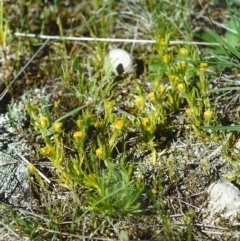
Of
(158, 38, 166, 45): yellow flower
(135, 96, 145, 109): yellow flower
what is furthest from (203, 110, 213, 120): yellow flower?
(158, 38, 166, 45): yellow flower

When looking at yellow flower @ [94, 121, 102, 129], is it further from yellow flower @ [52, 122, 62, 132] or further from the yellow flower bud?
the yellow flower bud

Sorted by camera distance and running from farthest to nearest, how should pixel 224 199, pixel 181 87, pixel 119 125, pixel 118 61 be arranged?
pixel 118 61 < pixel 181 87 < pixel 119 125 < pixel 224 199

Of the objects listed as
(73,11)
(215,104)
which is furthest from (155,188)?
(73,11)

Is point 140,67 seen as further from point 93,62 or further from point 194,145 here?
point 194,145

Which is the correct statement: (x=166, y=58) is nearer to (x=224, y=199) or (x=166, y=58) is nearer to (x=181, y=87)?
(x=181, y=87)

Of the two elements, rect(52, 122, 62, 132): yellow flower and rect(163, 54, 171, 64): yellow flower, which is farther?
rect(163, 54, 171, 64): yellow flower

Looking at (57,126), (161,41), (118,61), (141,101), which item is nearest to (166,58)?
(161,41)

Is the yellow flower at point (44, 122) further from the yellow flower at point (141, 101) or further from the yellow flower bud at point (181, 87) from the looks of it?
the yellow flower bud at point (181, 87)
